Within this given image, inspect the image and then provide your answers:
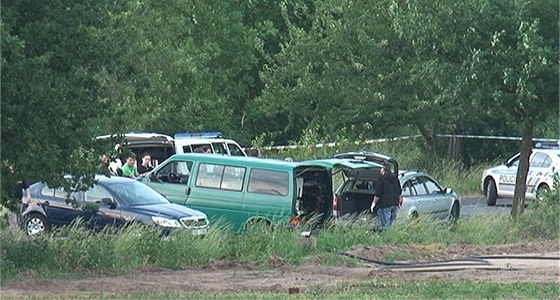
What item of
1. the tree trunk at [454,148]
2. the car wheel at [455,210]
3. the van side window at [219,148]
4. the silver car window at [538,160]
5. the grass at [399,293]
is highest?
the grass at [399,293]

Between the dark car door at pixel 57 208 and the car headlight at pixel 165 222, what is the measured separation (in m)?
1.52

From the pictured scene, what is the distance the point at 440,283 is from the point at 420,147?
1073 inches

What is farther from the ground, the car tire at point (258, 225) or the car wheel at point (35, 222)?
the car tire at point (258, 225)

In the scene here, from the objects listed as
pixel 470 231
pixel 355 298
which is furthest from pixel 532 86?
pixel 355 298

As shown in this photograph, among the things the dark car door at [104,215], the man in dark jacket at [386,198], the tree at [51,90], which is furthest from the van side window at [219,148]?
the tree at [51,90]

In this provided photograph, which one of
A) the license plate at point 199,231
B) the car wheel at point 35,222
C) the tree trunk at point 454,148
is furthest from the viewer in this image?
the tree trunk at point 454,148

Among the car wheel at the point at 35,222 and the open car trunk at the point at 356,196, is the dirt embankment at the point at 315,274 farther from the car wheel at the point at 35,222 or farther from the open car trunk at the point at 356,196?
the car wheel at the point at 35,222

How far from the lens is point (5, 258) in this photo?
1750 cm

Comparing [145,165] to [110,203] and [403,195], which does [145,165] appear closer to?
[403,195]

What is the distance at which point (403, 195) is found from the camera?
28.0m

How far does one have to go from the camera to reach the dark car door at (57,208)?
76.1 feet

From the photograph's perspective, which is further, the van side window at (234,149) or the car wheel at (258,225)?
the van side window at (234,149)

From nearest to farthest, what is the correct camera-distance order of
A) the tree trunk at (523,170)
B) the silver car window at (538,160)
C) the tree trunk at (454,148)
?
the tree trunk at (523,170), the silver car window at (538,160), the tree trunk at (454,148)

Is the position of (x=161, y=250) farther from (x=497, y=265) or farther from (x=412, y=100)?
(x=412, y=100)
